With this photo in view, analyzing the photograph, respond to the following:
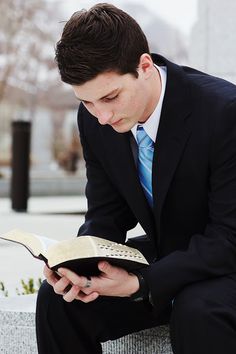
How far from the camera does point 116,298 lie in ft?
9.45

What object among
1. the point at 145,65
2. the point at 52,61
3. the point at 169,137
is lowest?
the point at 52,61

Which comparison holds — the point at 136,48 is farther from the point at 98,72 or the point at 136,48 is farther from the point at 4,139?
the point at 4,139

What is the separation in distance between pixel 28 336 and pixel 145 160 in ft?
3.28

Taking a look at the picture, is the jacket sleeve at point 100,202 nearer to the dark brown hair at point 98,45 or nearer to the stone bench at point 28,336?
the stone bench at point 28,336

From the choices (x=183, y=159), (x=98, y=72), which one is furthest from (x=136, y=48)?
(x=183, y=159)

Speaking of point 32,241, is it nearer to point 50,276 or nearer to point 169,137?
point 50,276

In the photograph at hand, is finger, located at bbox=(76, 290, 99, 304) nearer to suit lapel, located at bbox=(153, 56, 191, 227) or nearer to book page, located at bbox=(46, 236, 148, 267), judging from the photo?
book page, located at bbox=(46, 236, 148, 267)

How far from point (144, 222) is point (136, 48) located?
2.17 feet

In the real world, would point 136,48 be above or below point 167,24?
above

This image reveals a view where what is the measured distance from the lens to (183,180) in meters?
2.85

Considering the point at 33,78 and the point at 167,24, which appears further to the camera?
the point at 167,24

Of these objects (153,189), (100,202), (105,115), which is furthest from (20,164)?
(105,115)

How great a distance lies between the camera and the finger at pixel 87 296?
2672 mm

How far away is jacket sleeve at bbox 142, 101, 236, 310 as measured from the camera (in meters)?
2.67
